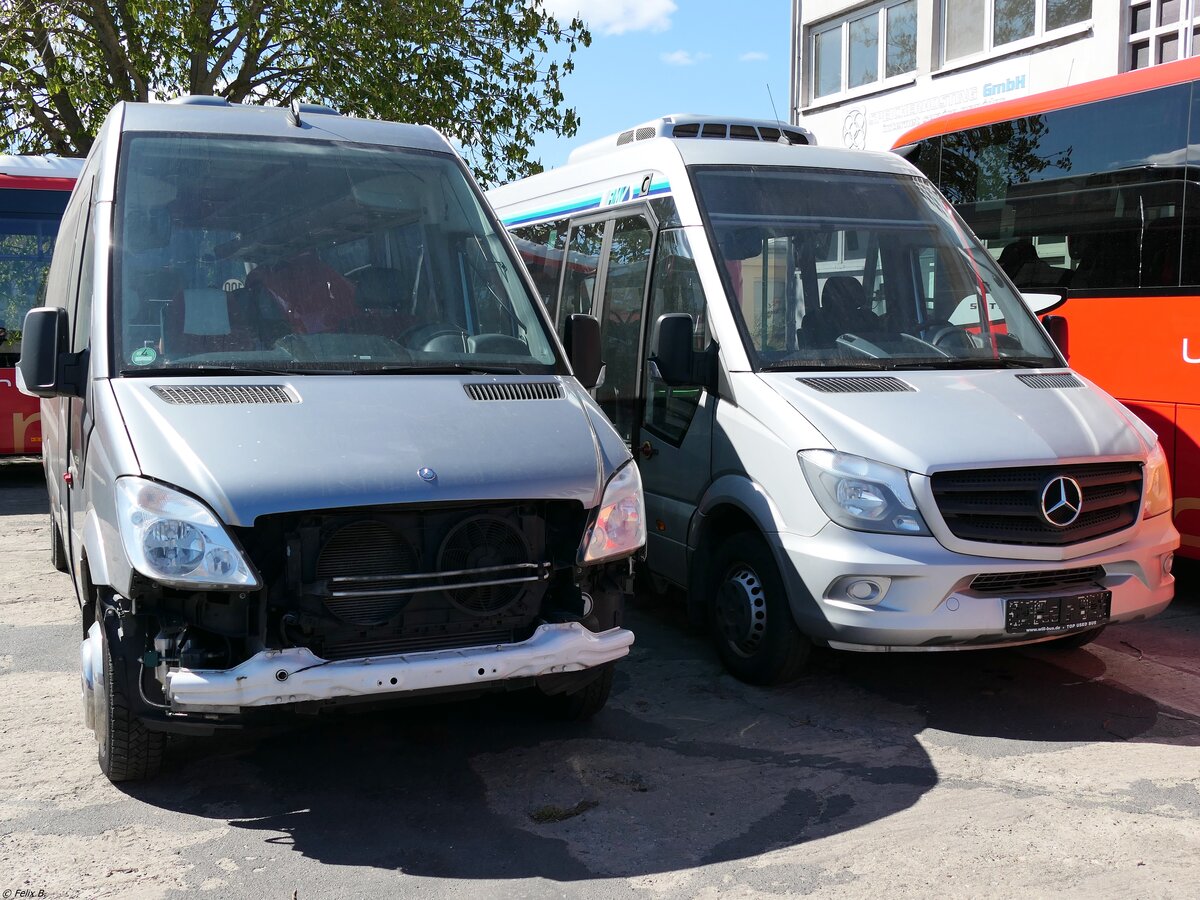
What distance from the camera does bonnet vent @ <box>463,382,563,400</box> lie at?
466 centimetres

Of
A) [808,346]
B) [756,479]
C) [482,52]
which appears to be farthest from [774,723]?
[482,52]

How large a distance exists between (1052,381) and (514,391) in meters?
2.72

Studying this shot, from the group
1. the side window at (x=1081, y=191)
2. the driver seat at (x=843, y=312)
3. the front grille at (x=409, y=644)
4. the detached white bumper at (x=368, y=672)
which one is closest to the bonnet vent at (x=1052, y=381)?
the driver seat at (x=843, y=312)

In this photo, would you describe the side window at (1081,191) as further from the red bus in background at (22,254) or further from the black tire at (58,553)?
the red bus in background at (22,254)

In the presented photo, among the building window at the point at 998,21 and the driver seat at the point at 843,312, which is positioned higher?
the building window at the point at 998,21

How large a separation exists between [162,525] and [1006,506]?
10.7 feet

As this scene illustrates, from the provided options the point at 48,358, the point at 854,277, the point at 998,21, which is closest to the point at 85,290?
the point at 48,358

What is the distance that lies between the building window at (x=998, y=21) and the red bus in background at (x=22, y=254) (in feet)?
49.9

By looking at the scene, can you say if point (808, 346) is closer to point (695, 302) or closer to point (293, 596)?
point (695, 302)

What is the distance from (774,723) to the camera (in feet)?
17.3

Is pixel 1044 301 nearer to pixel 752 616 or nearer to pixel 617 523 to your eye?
pixel 752 616

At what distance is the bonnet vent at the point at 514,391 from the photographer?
466 cm

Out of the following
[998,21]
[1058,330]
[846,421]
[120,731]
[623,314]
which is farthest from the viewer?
[998,21]

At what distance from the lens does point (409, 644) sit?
4141 mm
